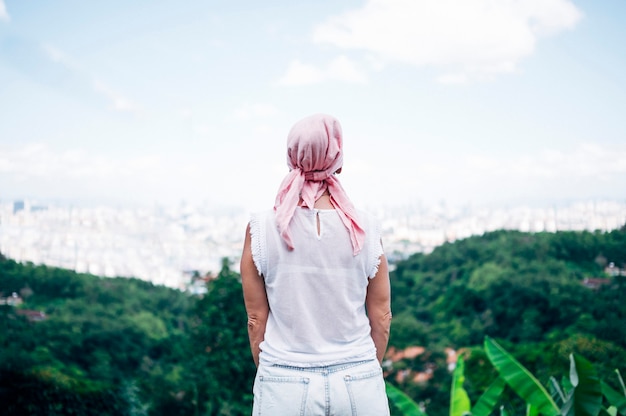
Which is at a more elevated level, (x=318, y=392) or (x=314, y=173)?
(x=314, y=173)

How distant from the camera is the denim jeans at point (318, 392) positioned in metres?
1.29

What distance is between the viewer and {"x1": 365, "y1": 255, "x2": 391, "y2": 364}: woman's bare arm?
1.44 m

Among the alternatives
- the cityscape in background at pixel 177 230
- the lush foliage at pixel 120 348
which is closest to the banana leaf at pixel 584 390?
the cityscape in background at pixel 177 230

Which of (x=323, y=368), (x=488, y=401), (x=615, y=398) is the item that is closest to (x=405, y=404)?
(x=488, y=401)

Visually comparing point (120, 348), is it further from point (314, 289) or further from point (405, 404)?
point (314, 289)

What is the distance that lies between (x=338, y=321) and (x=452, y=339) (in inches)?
211

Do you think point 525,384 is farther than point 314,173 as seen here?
Yes

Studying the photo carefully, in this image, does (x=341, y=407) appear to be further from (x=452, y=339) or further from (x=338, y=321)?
(x=452, y=339)

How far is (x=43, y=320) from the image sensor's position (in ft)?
16.3

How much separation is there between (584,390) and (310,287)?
1561mm

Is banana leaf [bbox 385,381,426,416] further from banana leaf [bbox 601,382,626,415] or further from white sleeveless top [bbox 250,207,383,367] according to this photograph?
white sleeveless top [bbox 250,207,383,367]

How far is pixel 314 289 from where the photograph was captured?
134cm

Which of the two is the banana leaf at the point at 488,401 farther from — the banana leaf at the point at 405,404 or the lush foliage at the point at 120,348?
the lush foliage at the point at 120,348

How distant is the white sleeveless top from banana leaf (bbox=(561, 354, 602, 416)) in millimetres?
1336
